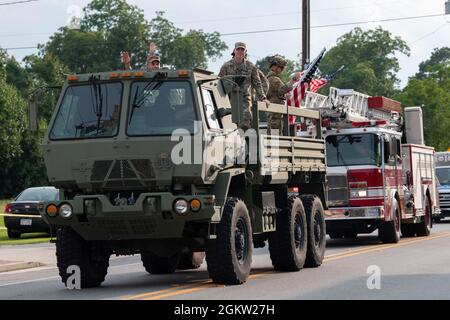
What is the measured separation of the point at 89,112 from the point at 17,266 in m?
6.75

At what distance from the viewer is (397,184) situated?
26.2 meters

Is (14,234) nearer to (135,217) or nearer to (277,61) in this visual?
(277,61)

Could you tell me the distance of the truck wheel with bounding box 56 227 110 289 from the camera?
48.6 feet

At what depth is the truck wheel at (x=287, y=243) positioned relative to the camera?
16969 millimetres

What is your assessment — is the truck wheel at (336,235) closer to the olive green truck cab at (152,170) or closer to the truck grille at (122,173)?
the olive green truck cab at (152,170)

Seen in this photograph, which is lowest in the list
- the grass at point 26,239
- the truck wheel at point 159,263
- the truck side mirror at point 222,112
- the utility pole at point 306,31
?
the truck wheel at point 159,263

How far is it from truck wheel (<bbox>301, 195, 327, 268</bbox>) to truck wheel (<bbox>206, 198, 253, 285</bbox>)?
308 cm

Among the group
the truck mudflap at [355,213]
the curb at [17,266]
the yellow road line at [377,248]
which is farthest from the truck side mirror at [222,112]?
the truck mudflap at [355,213]

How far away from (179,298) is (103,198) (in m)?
1.80

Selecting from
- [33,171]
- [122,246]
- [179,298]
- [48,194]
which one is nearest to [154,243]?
[122,246]

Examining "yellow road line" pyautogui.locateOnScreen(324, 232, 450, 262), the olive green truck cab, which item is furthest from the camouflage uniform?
"yellow road line" pyautogui.locateOnScreen(324, 232, 450, 262)

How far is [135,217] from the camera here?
46.5 feet

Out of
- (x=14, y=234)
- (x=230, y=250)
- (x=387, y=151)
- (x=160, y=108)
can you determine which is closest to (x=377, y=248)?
(x=387, y=151)

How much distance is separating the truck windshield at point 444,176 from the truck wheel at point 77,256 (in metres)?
26.8
